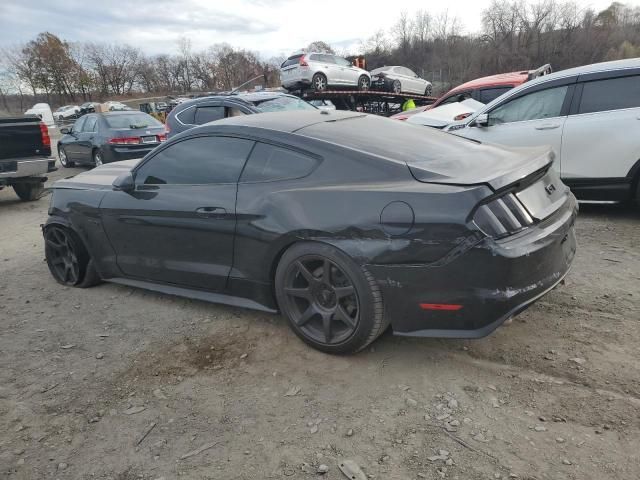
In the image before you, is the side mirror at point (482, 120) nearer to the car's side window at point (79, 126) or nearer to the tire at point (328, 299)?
the tire at point (328, 299)

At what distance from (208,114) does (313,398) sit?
6805 mm

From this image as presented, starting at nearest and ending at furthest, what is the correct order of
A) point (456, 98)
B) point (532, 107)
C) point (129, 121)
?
point (532, 107) → point (456, 98) → point (129, 121)

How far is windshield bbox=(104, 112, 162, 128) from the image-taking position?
1129 centimetres

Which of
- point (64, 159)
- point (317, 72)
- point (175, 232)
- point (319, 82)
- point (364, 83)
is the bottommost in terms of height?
point (64, 159)

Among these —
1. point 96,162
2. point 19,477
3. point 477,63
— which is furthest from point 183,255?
point 477,63

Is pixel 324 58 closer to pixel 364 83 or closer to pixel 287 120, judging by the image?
pixel 364 83

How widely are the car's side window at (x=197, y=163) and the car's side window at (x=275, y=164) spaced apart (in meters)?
0.08

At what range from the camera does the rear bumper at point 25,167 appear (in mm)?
7957

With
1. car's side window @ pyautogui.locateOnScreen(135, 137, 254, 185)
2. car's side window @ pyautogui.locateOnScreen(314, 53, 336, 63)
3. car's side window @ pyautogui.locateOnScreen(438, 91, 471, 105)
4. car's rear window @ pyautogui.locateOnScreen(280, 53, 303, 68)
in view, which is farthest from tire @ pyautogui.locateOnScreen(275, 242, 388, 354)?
car's side window @ pyautogui.locateOnScreen(314, 53, 336, 63)

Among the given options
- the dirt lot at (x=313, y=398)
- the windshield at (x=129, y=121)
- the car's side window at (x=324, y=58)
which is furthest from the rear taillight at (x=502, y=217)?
the car's side window at (x=324, y=58)

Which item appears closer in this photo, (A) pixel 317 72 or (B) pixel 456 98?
(B) pixel 456 98

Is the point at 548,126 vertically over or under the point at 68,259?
over

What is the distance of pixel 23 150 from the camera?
26.8 feet

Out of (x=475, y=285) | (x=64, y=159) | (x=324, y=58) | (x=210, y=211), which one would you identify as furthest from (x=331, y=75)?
(x=475, y=285)
